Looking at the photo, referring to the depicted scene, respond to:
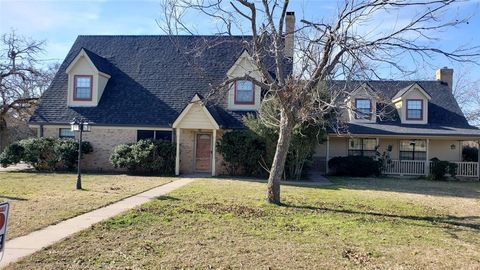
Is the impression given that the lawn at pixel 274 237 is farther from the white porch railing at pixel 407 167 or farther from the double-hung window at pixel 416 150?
the double-hung window at pixel 416 150

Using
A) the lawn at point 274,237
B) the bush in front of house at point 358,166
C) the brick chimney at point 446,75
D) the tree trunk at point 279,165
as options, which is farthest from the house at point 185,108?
the lawn at point 274,237

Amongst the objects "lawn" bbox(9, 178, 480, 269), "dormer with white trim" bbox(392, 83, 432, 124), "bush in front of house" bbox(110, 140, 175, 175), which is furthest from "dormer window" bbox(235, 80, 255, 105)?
"lawn" bbox(9, 178, 480, 269)

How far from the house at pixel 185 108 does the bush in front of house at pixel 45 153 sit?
1.40 metres

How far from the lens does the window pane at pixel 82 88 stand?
24125 millimetres

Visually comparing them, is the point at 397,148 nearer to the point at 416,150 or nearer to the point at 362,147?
the point at 416,150

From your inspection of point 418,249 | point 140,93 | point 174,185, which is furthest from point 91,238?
point 140,93

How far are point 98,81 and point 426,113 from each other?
804 inches

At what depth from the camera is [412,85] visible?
2612 centimetres

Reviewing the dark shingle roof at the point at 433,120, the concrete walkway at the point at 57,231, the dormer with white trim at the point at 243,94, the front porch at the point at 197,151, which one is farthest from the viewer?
the dark shingle roof at the point at 433,120

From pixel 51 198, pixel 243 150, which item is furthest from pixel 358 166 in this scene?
pixel 51 198

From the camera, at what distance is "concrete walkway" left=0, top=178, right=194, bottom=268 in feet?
21.6

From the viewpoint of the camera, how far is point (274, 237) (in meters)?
7.99

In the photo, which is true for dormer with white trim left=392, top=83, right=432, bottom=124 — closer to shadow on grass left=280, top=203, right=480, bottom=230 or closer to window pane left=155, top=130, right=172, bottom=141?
window pane left=155, top=130, right=172, bottom=141

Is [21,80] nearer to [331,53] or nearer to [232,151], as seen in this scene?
[232,151]
